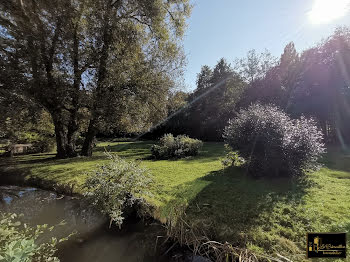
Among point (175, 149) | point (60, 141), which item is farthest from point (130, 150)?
point (175, 149)

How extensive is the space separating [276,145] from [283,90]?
47.3 feet

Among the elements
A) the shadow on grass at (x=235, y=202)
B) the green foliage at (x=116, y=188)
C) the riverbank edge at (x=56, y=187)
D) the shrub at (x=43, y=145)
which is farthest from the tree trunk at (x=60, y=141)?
the shadow on grass at (x=235, y=202)

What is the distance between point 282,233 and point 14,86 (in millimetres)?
10958

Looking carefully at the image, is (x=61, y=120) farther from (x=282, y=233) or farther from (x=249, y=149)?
(x=282, y=233)

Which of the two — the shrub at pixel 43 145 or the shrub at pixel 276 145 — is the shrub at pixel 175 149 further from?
the shrub at pixel 43 145

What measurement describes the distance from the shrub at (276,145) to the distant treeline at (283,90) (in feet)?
17.2

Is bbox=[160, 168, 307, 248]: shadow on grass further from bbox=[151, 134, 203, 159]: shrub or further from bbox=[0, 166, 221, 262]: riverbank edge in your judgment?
bbox=[151, 134, 203, 159]: shrub

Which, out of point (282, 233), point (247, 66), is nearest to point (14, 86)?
point (282, 233)

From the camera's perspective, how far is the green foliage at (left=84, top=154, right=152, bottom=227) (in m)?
3.55

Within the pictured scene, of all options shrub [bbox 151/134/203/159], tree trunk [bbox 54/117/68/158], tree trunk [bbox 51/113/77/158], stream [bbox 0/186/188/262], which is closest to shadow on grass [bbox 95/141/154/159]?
shrub [bbox 151/134/203/159]

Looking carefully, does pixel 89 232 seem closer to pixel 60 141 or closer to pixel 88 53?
pixel 88 53

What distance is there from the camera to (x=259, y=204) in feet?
13.1

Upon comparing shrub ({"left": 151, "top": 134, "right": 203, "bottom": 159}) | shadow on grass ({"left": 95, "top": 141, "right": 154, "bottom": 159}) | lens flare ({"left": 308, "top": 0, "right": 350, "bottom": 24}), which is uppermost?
lens flare ({"left": 308, "top": 0, "right": 350, "bottom": 24})

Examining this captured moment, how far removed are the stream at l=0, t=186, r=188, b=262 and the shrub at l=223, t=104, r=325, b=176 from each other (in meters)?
3.83
